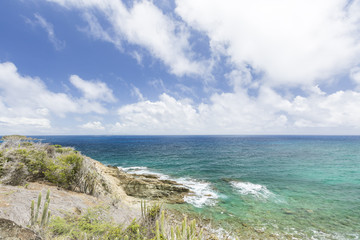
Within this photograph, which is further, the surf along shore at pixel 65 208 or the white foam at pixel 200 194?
the white foam at pixel 200 194

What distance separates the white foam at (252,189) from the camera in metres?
20.2

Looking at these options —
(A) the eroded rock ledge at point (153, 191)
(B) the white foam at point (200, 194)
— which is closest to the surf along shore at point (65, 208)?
(A) the eroded rock ledge at point (153, 191)

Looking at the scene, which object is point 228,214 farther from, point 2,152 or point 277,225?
point 2,152

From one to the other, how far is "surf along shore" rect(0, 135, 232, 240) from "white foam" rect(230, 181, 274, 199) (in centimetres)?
948

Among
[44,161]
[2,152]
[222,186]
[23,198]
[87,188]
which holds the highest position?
[2,152]

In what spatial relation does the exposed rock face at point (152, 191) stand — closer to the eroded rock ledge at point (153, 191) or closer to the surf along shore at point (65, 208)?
the eroded rock ledge at point (153, 191)

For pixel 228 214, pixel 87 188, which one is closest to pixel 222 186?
pixel 228 214

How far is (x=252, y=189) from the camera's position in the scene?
22000 mm

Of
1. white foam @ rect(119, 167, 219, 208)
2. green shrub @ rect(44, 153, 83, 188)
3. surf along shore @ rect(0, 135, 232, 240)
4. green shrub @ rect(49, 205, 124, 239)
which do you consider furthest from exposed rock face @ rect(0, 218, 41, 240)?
white foam @ rect(119, 167, 219, 208)

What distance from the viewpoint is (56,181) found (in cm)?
1276

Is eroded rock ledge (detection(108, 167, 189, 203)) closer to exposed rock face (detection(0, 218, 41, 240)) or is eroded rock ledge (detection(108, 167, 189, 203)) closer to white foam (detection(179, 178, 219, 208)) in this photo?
white foam (detection(179, 178, 219, 208))

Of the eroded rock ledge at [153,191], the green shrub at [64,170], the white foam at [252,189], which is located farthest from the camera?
the white foam at [252,189]

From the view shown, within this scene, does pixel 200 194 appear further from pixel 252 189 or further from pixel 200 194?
pixel 252 189

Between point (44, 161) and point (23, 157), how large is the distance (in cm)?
154
